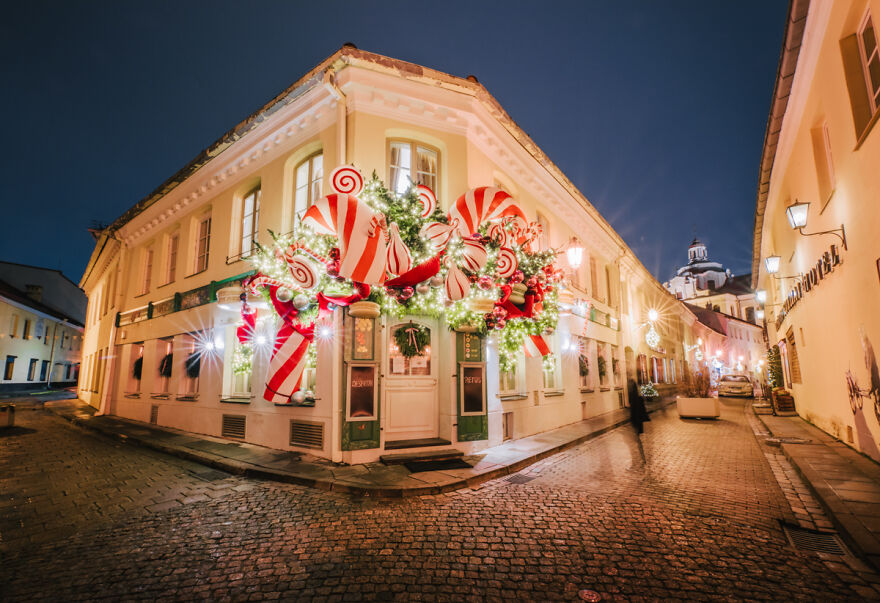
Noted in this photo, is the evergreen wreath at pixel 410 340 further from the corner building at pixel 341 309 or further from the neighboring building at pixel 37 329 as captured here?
the neighboring building at pixel 37 329

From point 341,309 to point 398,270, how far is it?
5.59 ft

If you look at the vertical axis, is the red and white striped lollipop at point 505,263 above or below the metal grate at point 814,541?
above

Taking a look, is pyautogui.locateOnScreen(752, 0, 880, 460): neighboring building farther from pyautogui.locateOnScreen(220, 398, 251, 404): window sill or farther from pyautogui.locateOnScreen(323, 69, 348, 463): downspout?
pyautogui.locateOnScreen(220, 398, 251, 404): window sill

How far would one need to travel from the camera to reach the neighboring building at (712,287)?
192 ft

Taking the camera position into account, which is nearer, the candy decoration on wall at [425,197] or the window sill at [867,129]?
the window sill at [867,129]

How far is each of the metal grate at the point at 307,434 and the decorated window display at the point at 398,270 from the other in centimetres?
97

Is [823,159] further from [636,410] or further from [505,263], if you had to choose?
[505,263]

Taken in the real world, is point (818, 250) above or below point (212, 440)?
above

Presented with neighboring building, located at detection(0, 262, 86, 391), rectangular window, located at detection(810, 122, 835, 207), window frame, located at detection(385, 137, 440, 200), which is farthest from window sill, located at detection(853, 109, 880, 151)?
neighboring building, located at detection(0, 262, 86, 391)

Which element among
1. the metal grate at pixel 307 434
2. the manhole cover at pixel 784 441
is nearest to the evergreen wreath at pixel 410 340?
the metal grate at pixel 307 434

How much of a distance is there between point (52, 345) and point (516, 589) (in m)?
44.2

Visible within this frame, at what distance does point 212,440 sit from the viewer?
9.57 m

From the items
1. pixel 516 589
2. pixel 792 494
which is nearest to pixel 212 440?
pixel 516 589

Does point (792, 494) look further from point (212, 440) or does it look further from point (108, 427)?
point (108, 427)
